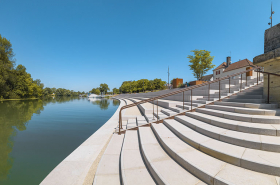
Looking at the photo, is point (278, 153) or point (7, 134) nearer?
point (278, 153)

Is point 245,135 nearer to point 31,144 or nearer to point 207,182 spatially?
point 207,182

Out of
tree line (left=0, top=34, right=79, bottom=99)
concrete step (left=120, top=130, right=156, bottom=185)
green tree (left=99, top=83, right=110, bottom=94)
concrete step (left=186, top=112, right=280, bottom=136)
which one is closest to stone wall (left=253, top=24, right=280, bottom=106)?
concrete step (left=186, top=112, right=280, bottom=136)

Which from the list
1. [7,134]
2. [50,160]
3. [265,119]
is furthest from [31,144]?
[265,119]

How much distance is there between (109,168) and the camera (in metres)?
2.78

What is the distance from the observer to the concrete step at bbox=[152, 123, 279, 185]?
1.77m

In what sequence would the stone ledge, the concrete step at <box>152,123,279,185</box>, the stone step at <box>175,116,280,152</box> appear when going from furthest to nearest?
the stone ledge, the stone step at <box>175,116,280,152</box>, the concrete step at <box>152,123,279,185</box>

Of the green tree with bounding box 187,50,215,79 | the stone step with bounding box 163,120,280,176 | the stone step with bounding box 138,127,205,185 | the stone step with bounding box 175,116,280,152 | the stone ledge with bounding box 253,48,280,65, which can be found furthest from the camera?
the green tree with bounding box 187,50,215,79

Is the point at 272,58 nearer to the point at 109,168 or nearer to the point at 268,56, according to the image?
the point at 268,56

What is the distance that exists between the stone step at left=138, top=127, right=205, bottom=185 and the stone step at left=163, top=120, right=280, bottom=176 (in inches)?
29.4

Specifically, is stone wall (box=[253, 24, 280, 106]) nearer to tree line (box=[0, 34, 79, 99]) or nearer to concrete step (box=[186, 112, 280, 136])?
concrete step (box=[186, 112, 280, 136])

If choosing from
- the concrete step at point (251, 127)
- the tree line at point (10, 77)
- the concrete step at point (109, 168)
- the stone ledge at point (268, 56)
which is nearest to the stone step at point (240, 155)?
the concrete step at point (251, 127)

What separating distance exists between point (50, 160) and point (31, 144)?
7.27 ft

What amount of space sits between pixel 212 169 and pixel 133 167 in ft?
5.39

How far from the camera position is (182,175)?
7.07 ft
